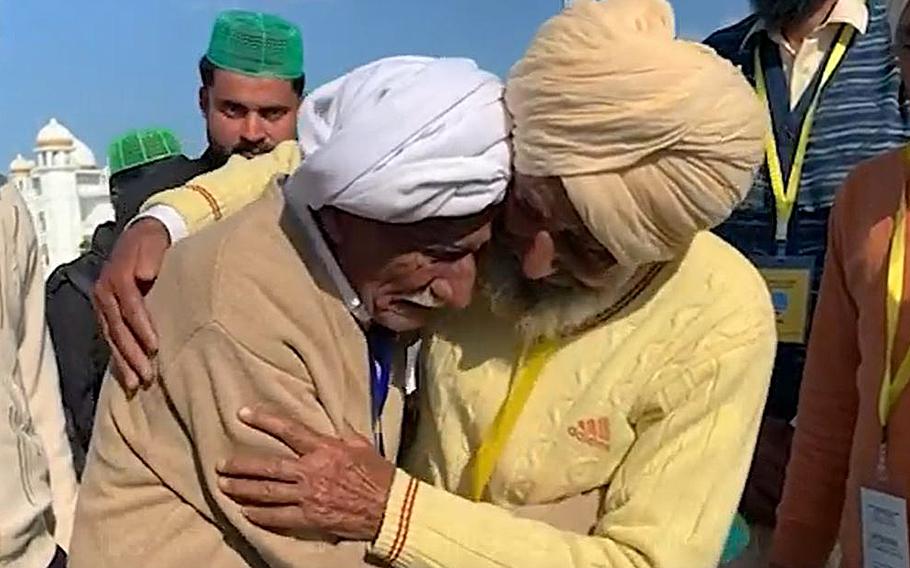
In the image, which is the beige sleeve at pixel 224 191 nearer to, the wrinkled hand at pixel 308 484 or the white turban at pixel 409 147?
the white turban at pixel 409 147

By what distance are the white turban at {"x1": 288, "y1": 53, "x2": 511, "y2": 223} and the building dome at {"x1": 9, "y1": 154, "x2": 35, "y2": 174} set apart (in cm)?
547

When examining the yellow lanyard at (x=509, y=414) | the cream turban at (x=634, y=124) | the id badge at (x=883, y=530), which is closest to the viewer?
the cream turban at (x=634, y=124)

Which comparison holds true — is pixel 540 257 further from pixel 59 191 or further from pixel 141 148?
pixel 59 191

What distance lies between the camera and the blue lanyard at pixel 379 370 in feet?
4.92

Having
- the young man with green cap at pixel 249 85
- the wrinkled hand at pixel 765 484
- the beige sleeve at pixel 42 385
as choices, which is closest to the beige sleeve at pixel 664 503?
the beige sleeve at pixel 42 385

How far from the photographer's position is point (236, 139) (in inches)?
131

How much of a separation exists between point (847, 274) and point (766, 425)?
0.60m

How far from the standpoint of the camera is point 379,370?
152 centimetres

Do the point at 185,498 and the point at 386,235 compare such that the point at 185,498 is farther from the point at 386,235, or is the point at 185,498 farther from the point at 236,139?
the point at 236,139

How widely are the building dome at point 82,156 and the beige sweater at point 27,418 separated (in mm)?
4708

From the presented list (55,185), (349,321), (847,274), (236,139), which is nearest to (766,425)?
(847,274)

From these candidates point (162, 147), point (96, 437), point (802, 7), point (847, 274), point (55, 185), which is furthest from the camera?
point (55, 185)

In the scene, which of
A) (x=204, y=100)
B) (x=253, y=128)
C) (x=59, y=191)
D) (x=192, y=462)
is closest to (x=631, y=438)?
(x=192, y=462)

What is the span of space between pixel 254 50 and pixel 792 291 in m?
1.63
